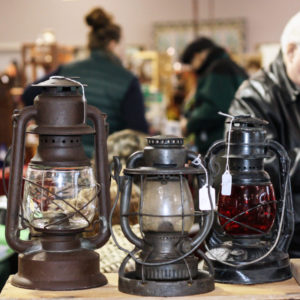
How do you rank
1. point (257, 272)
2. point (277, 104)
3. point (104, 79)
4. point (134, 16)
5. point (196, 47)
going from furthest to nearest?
1. point (134, 16)
2. point (196, 47)
3. point (104, 79)
4. point (277, 104)
5. point (257, 272)

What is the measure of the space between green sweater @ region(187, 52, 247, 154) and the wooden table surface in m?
3.04

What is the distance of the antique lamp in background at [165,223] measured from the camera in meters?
1.28

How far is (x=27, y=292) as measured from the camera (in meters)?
1.30

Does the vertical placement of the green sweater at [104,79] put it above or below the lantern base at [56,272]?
above

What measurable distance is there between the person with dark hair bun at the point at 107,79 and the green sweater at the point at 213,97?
844mm

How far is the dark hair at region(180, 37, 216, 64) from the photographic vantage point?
463cm

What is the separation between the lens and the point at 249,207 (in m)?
1.43

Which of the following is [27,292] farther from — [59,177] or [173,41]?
[173,41]

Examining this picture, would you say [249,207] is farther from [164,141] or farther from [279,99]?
[279,99]

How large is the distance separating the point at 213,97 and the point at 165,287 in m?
3.21

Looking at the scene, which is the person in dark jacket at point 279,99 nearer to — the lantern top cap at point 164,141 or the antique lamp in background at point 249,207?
the antique lamp in background at point 249,207

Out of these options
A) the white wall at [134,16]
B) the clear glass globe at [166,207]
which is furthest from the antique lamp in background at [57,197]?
the white wall at [134,16]

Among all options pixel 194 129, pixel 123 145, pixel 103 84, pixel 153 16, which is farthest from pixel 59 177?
pixel 153 16

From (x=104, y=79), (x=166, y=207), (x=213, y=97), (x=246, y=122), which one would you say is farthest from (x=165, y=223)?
(x=213, y=97)
